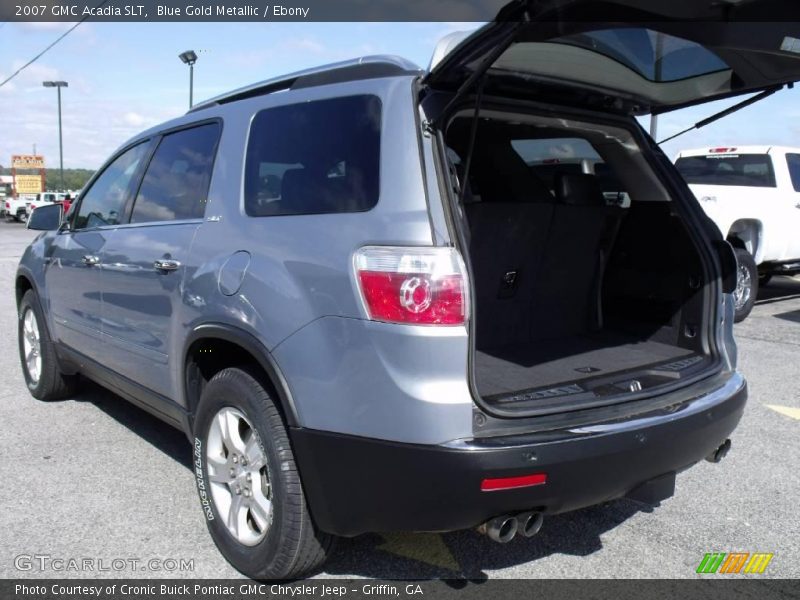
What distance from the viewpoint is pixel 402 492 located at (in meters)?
2.38

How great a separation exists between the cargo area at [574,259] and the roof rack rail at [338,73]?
2.20ft

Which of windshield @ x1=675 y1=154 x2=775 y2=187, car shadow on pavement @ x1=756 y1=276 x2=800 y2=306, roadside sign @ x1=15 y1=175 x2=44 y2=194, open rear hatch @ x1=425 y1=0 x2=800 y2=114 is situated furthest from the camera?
roadside sign @ x1=15 y1=175 x2=44 y2=194

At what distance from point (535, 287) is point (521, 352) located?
0.40 metres

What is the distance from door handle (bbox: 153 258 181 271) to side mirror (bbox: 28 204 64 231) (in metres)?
1.95

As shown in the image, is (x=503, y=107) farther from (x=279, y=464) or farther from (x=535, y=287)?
(x=279, y=464)

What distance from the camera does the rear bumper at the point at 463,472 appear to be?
2.31 metres

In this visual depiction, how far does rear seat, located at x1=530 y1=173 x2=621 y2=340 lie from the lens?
154 inches

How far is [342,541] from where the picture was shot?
3.21 metres

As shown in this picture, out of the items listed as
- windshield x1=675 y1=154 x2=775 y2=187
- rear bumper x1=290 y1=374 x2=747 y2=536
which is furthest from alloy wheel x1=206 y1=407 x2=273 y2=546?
windshield x1=675 y1=154 x2=775 y2=187

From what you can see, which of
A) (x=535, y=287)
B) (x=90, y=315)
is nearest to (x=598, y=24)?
(x=535, y=287)

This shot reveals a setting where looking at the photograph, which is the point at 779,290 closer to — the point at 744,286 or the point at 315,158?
the point at 744,286

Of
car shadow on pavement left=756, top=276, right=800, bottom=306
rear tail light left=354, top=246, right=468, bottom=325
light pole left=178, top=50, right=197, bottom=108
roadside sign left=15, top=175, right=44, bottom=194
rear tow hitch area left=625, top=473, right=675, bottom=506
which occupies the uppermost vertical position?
light pole left=178, top=50, right=197, bottom=108

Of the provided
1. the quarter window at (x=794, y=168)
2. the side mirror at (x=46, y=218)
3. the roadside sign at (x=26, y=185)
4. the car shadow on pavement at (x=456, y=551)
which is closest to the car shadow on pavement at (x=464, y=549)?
the car shadow on pavement at (x=456, y=551)

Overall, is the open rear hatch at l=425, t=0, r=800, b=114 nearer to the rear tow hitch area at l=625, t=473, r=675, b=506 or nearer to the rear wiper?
the rear wiper
